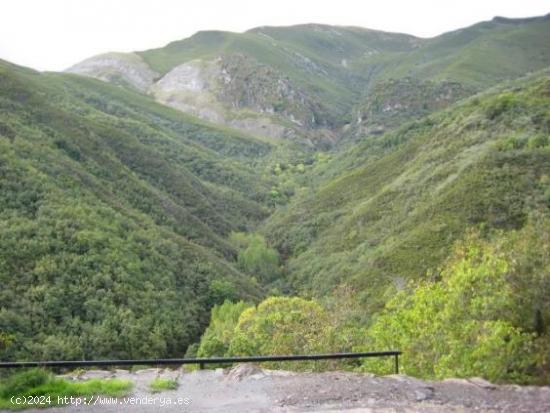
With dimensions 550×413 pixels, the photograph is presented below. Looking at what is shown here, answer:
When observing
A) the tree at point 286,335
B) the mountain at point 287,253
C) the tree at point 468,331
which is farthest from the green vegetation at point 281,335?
the tree at point 468,331

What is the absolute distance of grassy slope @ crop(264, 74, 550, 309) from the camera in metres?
60.9

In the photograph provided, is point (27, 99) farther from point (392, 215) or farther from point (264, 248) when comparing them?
point (392, 215)

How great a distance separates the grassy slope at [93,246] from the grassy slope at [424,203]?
15759mm

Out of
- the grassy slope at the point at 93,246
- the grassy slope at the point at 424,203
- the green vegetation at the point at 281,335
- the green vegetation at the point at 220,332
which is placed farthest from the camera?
the grassy slope at the point at 93,246

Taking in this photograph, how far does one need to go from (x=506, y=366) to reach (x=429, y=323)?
5584 mm

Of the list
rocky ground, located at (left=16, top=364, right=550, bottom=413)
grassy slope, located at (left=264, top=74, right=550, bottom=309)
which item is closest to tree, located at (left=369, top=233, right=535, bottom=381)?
rocky ground, located at (left=16, top=364, right=550, bottom=413)

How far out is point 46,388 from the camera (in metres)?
12.1

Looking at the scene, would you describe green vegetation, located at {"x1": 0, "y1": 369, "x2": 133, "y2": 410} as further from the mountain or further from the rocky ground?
the mountain

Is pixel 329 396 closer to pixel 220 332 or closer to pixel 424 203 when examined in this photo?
pixel 220 332

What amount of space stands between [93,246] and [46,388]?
66232 millimetres

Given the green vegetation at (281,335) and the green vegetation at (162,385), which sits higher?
the green vegetation at (162,385)

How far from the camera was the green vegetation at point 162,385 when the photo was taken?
41.6 feet

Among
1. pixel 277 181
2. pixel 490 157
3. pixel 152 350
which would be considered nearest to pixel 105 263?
pixel 152 350

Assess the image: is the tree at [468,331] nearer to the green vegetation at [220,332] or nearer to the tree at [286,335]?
the tree at [286,335]
